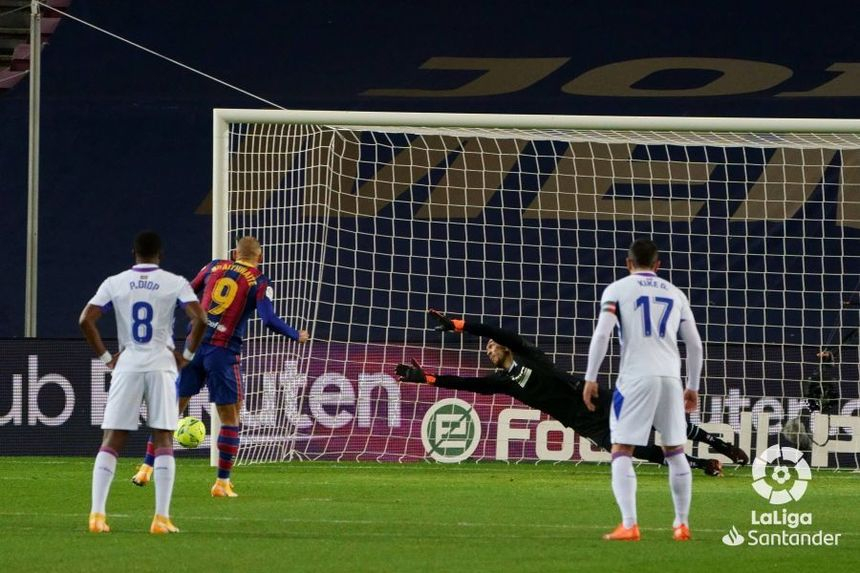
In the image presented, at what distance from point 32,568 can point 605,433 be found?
7499 millimetres

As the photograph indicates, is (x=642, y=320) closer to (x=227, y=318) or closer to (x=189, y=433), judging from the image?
(x=227, y=318)

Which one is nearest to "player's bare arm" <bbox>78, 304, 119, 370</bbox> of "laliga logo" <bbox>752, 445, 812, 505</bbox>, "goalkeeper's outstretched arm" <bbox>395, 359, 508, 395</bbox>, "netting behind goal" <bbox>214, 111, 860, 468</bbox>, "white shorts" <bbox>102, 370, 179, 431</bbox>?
"white shorts" <bbox>102, 370, 179, 431</bbox>

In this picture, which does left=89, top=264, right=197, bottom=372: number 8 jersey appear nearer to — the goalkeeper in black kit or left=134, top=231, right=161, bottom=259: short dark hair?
left=134, top=231, right=161, bottom=259: short dark hair

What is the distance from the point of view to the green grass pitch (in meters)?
7.74

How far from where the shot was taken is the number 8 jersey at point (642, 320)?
8742mm

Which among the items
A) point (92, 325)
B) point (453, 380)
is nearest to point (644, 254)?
point (92, 325)

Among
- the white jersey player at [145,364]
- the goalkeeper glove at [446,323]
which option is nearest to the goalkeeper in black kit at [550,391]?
the goalkeeper glove at [446,323]

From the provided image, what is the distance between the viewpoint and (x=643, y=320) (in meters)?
8.76

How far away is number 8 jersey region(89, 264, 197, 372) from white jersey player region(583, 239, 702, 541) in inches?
97.2

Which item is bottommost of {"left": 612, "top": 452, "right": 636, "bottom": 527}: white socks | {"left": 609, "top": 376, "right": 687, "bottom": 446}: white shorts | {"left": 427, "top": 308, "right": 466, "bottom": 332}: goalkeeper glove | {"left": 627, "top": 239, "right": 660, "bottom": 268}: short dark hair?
{"left": 612, "top": 452, "right": 636, "bottom": 527}: white socks

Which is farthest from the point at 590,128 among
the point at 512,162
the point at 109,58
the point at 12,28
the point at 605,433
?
the point at 12,28

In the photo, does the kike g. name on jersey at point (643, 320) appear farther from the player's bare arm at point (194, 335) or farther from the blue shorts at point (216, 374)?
the blue shorts at point (216, 374)

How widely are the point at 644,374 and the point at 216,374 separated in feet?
14.0

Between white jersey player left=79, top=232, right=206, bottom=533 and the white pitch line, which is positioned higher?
white jersey player left=79, top=232, right=206, bottom=533
